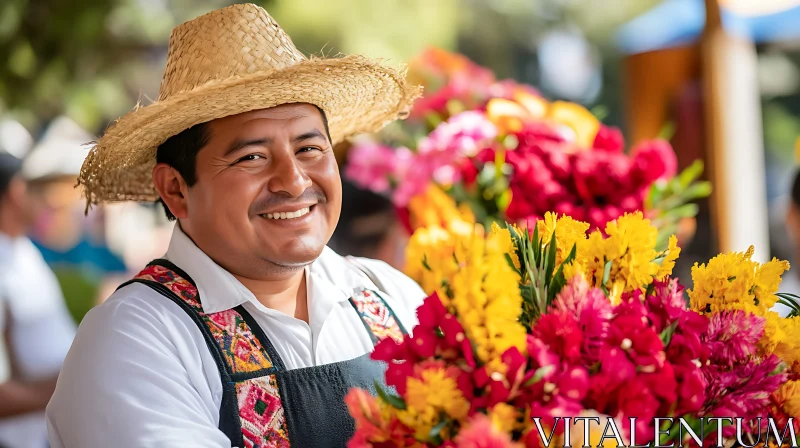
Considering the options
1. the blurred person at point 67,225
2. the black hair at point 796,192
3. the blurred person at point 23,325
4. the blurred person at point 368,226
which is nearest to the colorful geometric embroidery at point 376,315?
the blurred person at point 368,226

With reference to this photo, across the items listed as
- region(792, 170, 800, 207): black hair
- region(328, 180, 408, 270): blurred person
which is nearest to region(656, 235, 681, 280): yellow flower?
region(328, 180, 408, 270): blurred person

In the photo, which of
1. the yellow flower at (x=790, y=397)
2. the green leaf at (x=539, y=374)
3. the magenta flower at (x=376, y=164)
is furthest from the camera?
the magenta flower at (x=376, y=164)

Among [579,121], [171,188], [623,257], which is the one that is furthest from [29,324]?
[623,257]

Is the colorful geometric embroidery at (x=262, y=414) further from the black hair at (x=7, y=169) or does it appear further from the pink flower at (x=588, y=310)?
the black hair at (x=7, y=169)

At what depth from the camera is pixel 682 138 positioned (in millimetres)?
4094

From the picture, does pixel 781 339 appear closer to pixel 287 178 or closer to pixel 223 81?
pixel 287 178

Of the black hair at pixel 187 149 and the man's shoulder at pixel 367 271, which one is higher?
the black hair at pixel 187 149

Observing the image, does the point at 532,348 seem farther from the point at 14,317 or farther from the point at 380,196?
the point at 14,317

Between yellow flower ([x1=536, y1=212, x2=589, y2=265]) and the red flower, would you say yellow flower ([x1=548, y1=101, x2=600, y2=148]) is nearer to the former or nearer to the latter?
yellow flower ([x1=536, y1=212, x2=589, y2=265])

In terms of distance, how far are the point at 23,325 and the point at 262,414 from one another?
2503 mm

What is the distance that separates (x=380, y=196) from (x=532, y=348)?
7.60 ft

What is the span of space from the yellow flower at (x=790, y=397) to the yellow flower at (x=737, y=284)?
103 mm

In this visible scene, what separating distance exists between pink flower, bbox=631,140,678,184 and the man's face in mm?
743

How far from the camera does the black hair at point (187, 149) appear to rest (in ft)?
5.36
